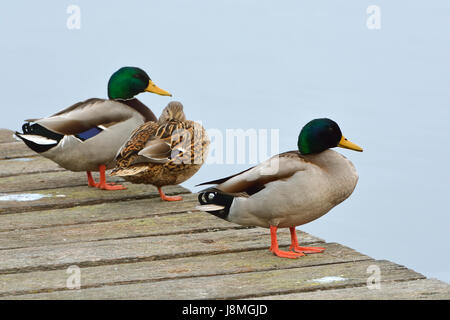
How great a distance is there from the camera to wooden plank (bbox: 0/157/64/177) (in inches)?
351

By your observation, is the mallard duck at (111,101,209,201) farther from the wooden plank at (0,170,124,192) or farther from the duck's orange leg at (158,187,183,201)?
the wooden plank at (0,170,124,192)

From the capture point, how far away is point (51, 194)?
7953 mm

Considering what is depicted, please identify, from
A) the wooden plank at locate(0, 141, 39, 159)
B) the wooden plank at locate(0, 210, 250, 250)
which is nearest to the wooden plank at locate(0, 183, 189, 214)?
the wooden plank at locate(0, 210, 250, 250)

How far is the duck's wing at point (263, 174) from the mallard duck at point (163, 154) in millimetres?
1336

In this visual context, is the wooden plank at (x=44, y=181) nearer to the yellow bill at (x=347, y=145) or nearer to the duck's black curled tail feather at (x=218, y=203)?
the duck's black curled tail feather at (x=218, y=203)

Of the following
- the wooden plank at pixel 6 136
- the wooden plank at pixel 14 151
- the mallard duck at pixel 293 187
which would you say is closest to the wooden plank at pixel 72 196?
the wooden plank at pixel 14 151

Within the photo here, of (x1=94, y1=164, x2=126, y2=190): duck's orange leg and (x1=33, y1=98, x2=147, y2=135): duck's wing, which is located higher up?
(x1=33, y1=98, x2=147, y2=135): duck's wing

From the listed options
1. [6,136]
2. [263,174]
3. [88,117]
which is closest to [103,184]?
[88,117]

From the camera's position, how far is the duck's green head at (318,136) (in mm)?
6000

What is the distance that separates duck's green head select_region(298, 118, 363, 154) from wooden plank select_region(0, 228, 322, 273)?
74 cm

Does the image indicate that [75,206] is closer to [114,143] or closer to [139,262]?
[114,143]
